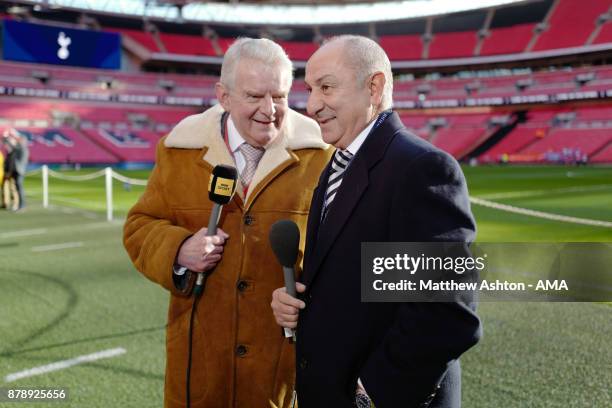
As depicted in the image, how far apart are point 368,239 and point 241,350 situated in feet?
2.82

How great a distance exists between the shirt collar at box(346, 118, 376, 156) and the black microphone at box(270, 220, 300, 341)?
1.15ft

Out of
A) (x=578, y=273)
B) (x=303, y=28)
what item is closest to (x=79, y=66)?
(x=303, y=28)

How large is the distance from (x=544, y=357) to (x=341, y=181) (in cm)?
295

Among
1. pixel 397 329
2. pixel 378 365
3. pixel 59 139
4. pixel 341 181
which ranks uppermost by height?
pixel 341 181

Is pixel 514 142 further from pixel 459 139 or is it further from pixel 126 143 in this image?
pixel 126 143

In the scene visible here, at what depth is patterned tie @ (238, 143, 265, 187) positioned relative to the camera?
7.02 ft

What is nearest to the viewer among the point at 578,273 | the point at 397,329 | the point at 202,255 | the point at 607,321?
the point at 397,329

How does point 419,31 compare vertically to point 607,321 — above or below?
above

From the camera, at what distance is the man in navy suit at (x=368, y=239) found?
1.41 m

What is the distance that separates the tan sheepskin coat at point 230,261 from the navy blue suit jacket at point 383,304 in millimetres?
309

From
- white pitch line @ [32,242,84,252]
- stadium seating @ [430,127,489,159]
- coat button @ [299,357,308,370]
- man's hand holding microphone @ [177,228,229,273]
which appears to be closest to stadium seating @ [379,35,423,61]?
stadium seating @ [430,127,489,159]

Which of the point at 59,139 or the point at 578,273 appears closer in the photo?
the point at 578,273

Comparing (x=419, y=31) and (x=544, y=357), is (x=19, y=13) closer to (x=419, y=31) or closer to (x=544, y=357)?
(x=419, y=31)

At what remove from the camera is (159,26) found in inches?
1987
